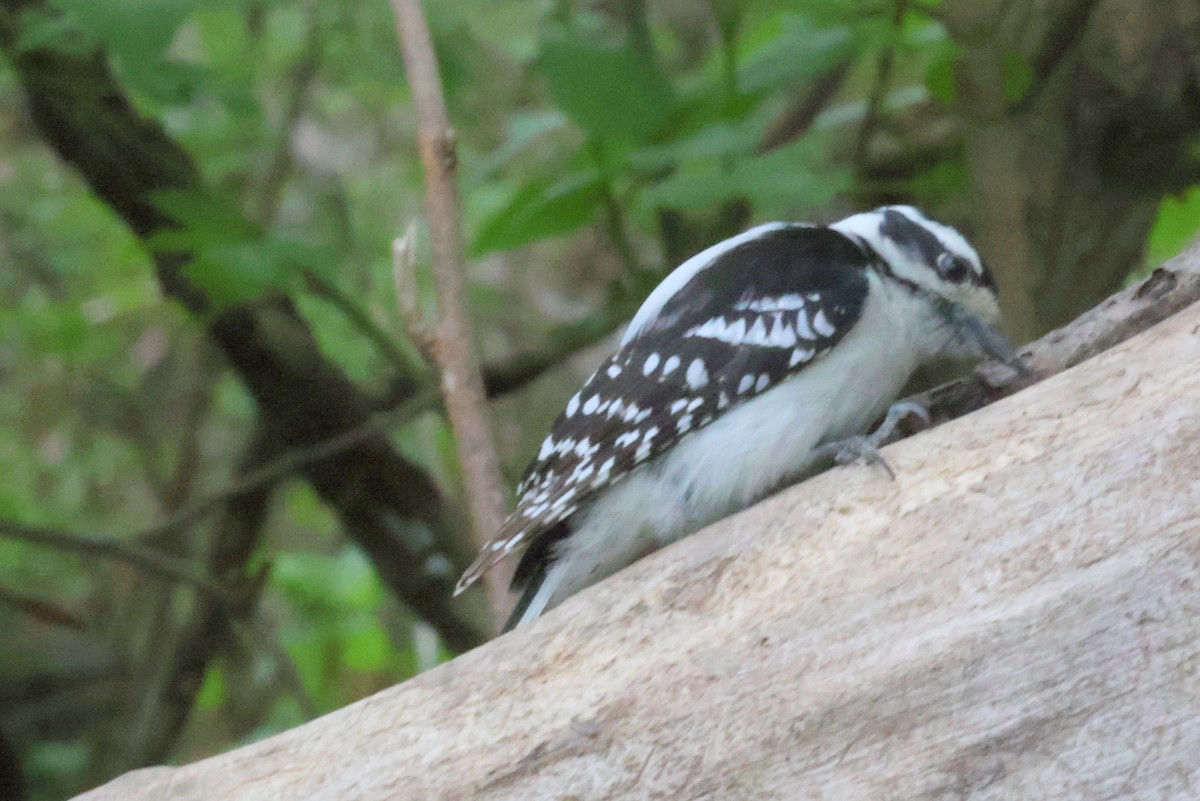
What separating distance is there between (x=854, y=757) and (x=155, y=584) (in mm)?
2228

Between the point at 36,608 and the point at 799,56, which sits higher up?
the point at 799,56

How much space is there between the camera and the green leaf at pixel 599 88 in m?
1.63

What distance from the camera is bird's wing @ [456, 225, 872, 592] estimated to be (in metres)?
1.36

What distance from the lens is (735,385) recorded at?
4.48 feet

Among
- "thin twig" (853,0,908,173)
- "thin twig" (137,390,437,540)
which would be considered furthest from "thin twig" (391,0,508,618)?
"thin twig" (853,0,908,173)

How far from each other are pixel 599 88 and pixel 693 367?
47 centimetres

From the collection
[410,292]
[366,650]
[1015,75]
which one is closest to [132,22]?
[410,292]

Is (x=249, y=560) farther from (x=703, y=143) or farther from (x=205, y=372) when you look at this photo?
(x=703, y=143)

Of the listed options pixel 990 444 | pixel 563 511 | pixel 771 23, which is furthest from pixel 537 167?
pixel 990 444

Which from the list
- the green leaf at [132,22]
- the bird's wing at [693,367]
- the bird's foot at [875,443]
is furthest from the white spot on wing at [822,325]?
the green leaf at [132,22]

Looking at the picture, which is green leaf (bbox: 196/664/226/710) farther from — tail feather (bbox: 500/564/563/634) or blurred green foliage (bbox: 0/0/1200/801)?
tail feather (bbox: 500/564/563/634)

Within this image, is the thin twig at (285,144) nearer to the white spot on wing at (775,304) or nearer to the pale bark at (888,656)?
the white spot on wing at (775,304)

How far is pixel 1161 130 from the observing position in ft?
6.68

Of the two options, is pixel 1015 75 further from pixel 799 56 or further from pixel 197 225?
pixel 197 225
